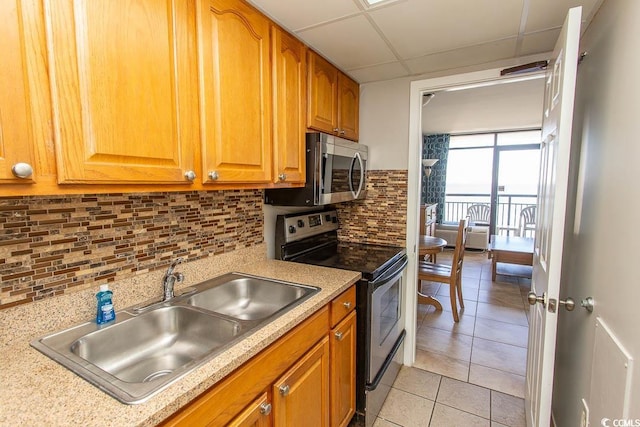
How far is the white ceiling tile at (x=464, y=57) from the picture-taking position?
1.76 meters

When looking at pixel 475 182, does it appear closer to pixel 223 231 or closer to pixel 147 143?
pixel 223 231

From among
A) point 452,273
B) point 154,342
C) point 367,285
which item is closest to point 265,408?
point 154,342

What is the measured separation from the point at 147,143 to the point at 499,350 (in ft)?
9.50

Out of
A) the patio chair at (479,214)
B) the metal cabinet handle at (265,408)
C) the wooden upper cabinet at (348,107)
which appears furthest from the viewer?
the patio chair at (479,214)

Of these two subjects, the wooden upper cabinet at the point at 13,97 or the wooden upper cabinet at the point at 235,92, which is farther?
the wooden upper cabinet at the point at 235,92

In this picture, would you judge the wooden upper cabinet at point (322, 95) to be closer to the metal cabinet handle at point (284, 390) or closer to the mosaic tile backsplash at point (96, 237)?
the mosaic tile backsplash at point (96, 237)

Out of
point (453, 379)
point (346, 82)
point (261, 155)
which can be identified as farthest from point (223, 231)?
point (453, 379)

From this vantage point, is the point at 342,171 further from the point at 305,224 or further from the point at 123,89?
the point at 123,89

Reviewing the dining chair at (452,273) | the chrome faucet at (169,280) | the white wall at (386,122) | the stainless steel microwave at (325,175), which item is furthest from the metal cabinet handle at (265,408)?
the dining chair at (452,273)

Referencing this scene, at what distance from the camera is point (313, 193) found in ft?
5.78

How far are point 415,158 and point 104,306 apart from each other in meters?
1.95

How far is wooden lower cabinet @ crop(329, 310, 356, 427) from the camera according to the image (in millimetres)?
1493

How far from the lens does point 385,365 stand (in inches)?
76.5

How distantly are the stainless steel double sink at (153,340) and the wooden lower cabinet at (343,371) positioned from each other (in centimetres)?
30
